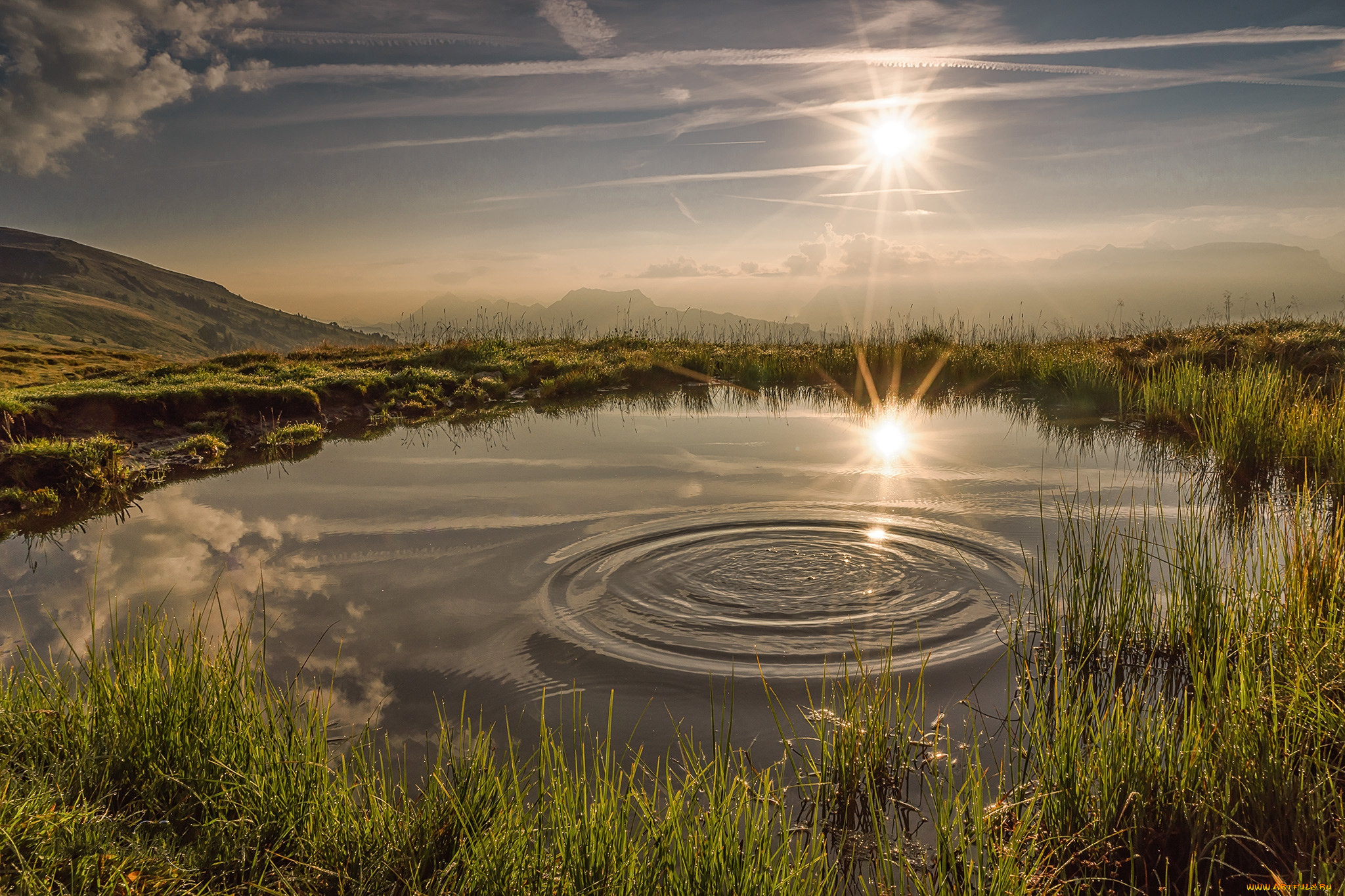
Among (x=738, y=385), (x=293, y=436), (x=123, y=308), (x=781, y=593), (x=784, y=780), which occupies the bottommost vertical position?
(x=784, y=780)

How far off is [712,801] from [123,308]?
17676 cm

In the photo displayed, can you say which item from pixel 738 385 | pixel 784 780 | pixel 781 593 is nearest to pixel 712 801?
pixel 784 780

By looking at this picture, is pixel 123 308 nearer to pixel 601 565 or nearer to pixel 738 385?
pixel 738 385

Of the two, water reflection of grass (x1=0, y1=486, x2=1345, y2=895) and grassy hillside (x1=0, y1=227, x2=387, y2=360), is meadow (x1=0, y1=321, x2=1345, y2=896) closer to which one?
water reflection of grass (x1=0, y1=486, x2=1345, y2=895)

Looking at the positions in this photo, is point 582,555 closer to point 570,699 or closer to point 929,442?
point 570,699

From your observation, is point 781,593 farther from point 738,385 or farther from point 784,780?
point 738,385

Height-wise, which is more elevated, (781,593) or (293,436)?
(293,436)

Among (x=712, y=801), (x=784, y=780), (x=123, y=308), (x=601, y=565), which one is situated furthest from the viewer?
(x=123, y=308)

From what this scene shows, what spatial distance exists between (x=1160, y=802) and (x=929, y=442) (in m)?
7.77

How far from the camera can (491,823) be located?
2.37 m

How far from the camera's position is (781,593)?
16.0 ft

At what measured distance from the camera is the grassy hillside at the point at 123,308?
4975 inches

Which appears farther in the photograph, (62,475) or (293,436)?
(293,436)

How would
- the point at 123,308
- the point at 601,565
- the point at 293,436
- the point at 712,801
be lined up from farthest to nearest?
the point at 123,308, the point at 293,436, the point at 601,565, the point at 712,801
